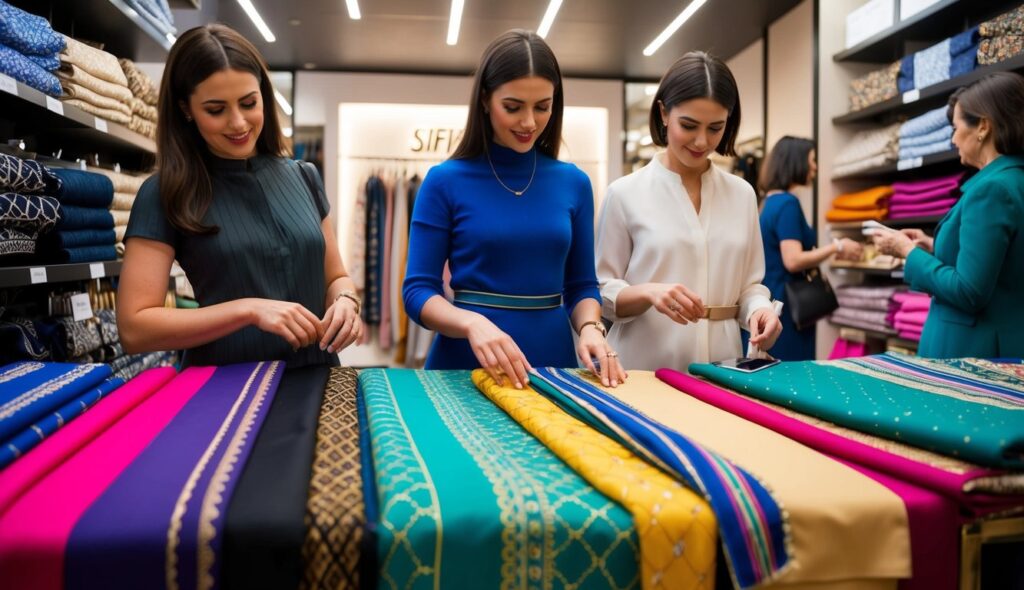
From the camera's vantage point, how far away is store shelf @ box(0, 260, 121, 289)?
1708 mm

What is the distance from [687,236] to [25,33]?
1.79 metres

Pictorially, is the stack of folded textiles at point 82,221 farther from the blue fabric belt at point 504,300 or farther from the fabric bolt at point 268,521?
the fabric bolt at point 268,521

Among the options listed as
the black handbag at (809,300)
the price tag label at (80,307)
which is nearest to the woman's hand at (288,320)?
the price tag label at (80,307)

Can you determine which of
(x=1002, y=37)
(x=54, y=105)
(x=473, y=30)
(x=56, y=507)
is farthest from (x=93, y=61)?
(x=473, y=30)

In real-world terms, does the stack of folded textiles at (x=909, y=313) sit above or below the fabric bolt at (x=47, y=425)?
above

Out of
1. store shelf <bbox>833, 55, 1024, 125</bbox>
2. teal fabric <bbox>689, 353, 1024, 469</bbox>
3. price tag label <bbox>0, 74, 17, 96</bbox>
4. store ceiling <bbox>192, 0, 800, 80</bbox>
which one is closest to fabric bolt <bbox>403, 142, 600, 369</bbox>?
teal fabric <bbox>689, 353, 1024, 469</bbox>

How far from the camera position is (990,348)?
204 centimetres

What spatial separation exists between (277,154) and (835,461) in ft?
4.30

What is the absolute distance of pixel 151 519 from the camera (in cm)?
63

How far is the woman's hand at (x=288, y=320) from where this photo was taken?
1.27m

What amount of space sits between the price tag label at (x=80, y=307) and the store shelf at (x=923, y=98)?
352cm

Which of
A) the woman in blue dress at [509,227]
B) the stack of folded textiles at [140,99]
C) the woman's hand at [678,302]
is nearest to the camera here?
the woman's hand at [678,302]

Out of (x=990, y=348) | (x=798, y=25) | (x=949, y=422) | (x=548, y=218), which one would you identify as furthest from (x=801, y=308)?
(x=798, y=25)

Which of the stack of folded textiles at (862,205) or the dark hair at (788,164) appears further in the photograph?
the stack of folded textiles at (862,205)
